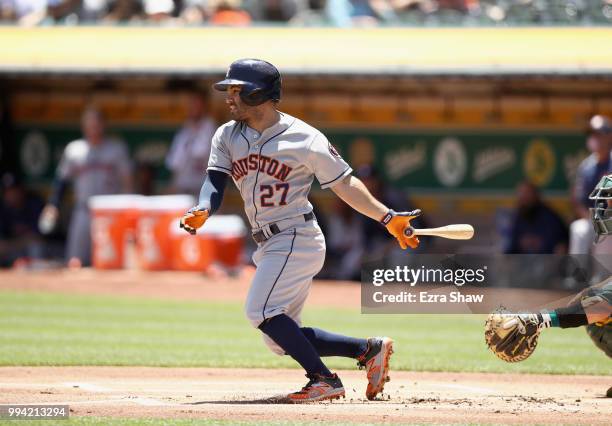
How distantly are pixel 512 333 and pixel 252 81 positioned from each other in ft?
5.80

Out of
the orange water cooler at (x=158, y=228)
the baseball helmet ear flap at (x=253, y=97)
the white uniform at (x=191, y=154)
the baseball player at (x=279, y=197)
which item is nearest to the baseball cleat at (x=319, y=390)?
the baseball player at (x=279, y=197)

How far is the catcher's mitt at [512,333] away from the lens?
5.85 meters

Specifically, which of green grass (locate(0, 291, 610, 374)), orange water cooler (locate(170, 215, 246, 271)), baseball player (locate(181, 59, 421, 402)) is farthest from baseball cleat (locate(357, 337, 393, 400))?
orange water cooler (locate(170, 215, 246, 271))

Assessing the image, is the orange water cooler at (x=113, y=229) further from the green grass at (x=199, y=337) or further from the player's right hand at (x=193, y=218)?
the player's right hand at (x=193, y=218)

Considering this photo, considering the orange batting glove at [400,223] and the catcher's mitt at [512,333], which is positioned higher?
the orange batting glove at [400,223]

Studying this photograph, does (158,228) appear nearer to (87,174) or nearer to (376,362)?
(87,174)

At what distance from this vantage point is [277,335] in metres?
5.71

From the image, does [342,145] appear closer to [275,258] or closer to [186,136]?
[186,136]

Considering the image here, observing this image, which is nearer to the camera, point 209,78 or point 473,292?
point 473,292

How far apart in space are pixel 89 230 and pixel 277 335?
29.7 feet

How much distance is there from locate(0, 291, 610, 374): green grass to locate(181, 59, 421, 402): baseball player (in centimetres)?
200

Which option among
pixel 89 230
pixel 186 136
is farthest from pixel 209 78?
pixel 89 230

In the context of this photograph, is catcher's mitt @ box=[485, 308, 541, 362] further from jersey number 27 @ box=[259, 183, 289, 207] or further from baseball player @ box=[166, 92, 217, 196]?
baseball player @ box=[166, 92, 217, 196]

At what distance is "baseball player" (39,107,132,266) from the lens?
14062 millimetres
